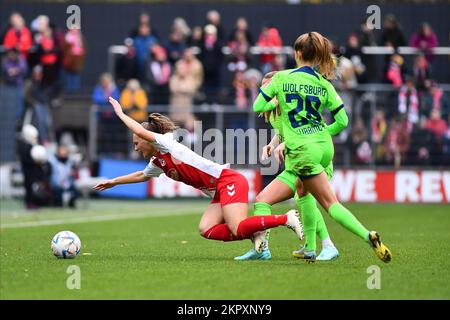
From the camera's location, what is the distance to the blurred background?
2428 centimetres

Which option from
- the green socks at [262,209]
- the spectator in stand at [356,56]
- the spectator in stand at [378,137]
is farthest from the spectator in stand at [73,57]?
the green socks at [262,209]

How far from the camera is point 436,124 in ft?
80.3

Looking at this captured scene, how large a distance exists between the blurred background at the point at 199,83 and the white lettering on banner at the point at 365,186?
0.02 meters

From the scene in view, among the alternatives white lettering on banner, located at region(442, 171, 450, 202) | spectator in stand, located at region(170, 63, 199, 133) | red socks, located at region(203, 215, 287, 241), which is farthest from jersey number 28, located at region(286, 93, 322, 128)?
spectator in stand, located at region(170, 63, 199, 133)

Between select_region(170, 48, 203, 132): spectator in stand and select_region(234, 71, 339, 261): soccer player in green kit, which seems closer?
select_region(234, 71, 339, 261): soccer player in green kit

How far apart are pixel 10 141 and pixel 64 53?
261cm

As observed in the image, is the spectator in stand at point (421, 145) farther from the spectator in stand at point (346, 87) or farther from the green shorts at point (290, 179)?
the green shorts at point (290, 179)

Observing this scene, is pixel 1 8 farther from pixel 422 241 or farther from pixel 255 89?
pixel 422 241

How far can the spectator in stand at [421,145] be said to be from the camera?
960 inches

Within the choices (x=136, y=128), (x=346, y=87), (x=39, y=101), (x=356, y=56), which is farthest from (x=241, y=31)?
(x=136, y=128)

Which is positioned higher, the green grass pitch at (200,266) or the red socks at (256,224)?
the red socks at (256,224)

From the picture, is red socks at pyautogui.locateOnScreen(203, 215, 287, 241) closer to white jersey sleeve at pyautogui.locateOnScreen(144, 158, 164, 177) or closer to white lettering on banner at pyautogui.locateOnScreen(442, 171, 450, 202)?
white jersey sleeve at pyautogui.locateOnScreen(144, 158, 164, 177)

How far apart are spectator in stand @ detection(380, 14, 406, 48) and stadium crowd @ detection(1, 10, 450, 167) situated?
25 mm

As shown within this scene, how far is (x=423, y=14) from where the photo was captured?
27.3 meters
